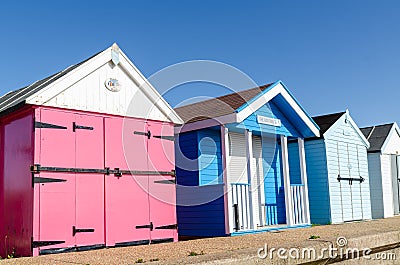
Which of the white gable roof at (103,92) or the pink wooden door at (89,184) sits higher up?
the white gable roof at (103,92)

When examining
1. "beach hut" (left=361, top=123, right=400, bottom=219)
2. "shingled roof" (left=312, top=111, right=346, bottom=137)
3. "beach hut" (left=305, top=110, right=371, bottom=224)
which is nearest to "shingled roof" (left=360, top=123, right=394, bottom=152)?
"beach hut" (left=361, top=123, right=400, bottom=219)

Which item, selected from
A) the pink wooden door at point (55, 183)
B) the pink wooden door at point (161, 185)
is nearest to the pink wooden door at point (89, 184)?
the pink wooden door at point (55, 183)

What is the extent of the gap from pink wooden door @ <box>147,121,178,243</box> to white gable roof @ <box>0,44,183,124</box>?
0.37 meters

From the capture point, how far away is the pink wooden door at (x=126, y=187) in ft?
31.0

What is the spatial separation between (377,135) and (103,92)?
12.7 meters

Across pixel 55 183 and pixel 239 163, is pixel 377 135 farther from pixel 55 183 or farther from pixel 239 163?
pixel 55 183

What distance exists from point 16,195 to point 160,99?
11.7ft

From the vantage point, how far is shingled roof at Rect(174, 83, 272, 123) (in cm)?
1179

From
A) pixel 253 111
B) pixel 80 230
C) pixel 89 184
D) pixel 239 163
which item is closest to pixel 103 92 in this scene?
pixel 89 184

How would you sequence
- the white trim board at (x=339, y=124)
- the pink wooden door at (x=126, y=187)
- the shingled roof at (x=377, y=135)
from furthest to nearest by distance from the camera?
1. the shingled roof at (x=377, y=135)
2. the white trim board at (x=339, y=124)
3. the pink wooden door at (x=126, y=187)

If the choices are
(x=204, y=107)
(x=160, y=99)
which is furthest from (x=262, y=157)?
(x=160, y=99)

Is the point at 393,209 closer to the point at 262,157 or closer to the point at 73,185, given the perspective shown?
the point at 262,157

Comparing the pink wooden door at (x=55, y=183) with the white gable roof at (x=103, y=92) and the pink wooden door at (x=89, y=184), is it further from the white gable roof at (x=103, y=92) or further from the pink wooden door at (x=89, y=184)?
the white gable roof at (x=103, y=92)

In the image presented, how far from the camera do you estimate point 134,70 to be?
33.4 ft
